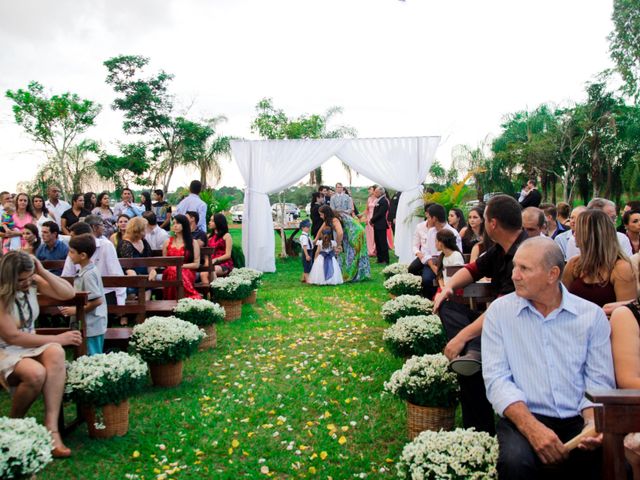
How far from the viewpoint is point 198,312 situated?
6.76 metres

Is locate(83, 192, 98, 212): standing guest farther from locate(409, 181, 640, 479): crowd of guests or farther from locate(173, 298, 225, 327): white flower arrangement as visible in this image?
locate(409, 181, 640, 479): crowd of guests

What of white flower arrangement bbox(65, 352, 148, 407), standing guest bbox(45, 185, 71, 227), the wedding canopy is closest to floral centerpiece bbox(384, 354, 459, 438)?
white flower arrangement bbox(65, 352, 148, 407)

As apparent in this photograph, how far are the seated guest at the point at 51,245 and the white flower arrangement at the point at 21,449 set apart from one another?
5.06 meters

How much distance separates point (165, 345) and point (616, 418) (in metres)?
4.06

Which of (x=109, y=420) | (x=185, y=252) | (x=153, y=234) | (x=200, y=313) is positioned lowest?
(x=109, y=420)

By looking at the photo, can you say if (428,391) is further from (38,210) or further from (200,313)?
(38,210)

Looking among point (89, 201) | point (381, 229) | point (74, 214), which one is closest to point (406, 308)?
point (74, 214)

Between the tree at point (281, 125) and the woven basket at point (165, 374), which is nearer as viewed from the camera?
the woven basket at point (165, 374)

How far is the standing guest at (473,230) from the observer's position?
8.09 m

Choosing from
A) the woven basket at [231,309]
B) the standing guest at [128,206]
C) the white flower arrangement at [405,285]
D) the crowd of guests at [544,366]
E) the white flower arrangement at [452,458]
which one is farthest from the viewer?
the standing guest at [128,206]

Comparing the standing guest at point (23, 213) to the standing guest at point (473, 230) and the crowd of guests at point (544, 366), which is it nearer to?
the standing guest at point (473, 230)

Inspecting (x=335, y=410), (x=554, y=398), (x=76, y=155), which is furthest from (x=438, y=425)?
(x=76, y=155)

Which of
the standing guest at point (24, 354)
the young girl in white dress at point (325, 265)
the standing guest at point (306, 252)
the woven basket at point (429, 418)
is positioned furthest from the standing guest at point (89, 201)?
the woven basket at point (429, 418)

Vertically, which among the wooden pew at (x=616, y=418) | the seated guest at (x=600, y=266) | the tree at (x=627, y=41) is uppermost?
the tree at (x=627, y=41)
